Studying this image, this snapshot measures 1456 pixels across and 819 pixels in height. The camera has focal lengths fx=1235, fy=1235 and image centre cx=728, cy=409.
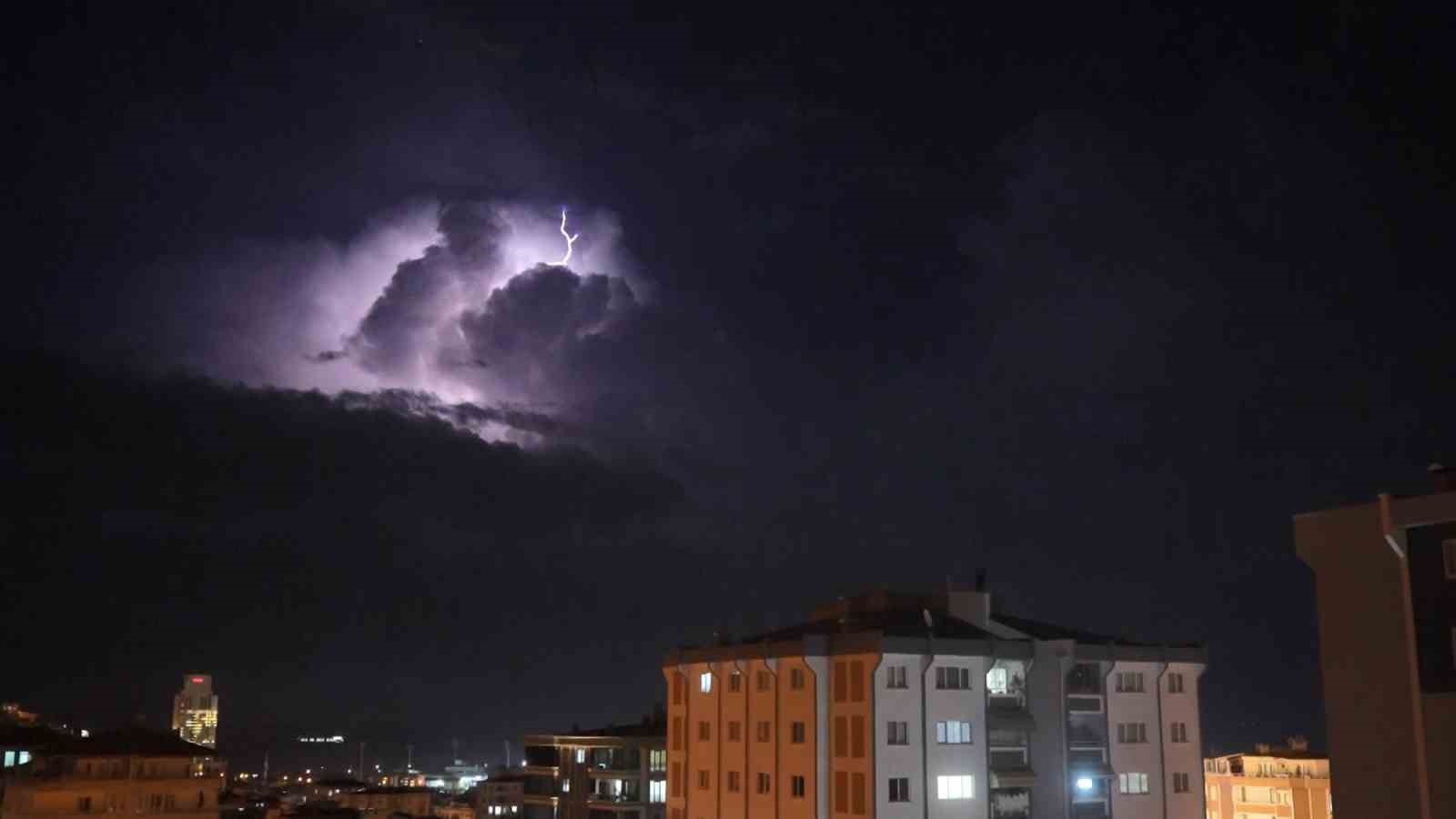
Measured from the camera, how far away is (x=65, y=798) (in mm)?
73312

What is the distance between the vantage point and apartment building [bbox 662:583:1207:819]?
63.9m

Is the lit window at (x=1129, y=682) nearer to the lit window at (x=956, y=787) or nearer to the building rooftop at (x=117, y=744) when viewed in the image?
the lit window at (x=956, y=787)

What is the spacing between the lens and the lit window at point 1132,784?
2744 inches

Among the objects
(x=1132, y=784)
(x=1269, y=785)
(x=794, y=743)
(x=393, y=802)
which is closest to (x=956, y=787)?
(x=794, y=743)

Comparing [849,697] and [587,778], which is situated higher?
[849,697]

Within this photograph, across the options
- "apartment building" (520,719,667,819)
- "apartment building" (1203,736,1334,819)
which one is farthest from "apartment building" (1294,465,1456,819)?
"apartment building" (520,719,667,819)

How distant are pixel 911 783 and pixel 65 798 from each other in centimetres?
4992

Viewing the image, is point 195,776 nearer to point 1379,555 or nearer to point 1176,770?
point 1176,770

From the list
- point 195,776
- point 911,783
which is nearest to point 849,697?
point 911,783

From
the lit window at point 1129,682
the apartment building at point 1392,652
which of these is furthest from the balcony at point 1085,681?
the apartment building at point 1392,652

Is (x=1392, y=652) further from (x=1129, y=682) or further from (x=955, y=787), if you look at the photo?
(x=1129, y=682)

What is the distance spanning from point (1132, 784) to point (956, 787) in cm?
1236

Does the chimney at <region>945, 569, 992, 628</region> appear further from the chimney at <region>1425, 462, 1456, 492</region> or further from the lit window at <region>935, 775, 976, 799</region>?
the chimney at <region>1425, 462, 1456, 492</region>

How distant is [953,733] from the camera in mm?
65375
